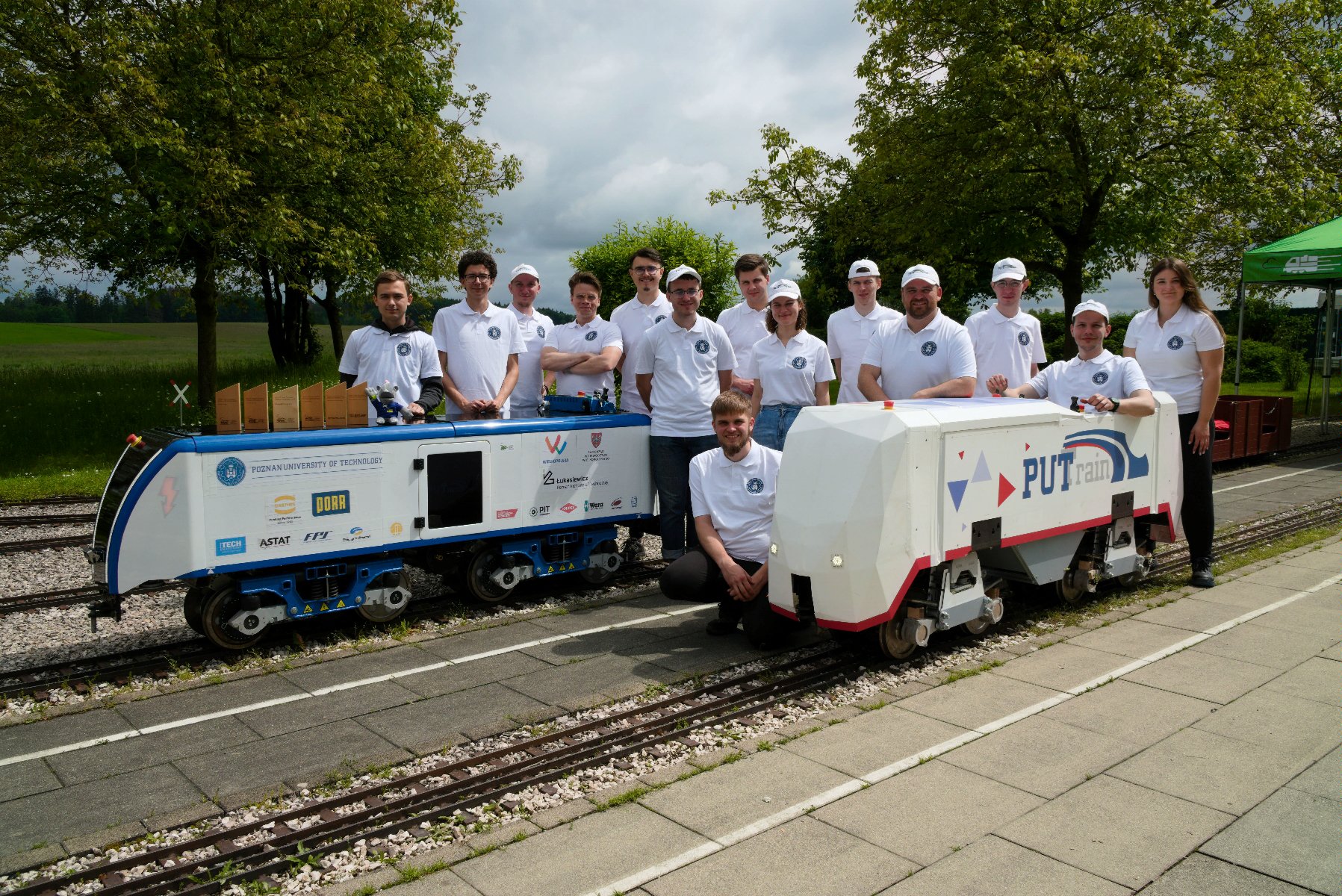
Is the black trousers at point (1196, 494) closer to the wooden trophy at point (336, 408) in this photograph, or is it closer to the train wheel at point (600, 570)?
the train wheel at point (600, 570)

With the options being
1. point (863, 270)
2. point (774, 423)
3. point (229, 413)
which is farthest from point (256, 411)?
point (863, 270)

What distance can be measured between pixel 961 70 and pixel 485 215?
15078 millimetres

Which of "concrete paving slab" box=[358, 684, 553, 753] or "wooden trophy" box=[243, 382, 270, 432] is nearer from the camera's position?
"concrete paving slab" box=[358, 684, 553, 753]

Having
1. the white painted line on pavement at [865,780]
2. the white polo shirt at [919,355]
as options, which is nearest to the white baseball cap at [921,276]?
the white polo shirt at [919,355]

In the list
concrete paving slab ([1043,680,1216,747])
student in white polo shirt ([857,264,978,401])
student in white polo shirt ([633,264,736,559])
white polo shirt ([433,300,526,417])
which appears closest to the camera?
concrete paving slab ([1043,680,1216,747])

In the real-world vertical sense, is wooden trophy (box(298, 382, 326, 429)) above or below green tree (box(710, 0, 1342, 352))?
below

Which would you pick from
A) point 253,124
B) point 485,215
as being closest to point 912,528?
point 253,124

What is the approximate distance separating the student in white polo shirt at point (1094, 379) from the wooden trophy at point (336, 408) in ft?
15.9

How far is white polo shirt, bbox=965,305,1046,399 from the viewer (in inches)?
330

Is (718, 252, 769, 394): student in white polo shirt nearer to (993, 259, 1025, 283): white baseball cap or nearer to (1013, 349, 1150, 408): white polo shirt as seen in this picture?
(993, 259, 1025, 283): white baseball cap

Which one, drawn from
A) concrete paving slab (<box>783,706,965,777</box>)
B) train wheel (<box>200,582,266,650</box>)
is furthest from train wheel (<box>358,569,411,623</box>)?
concrete paving slab (<box>783,706,965,777</box>)

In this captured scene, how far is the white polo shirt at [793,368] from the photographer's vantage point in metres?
7.76

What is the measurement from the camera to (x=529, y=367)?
8.73 metres

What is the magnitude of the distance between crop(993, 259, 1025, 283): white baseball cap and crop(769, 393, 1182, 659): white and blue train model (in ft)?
5.31
